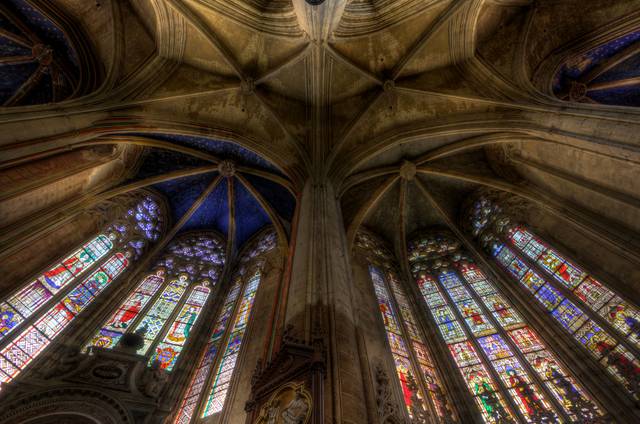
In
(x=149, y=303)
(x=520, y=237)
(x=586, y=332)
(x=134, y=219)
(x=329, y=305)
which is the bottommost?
(x=329, y=305)

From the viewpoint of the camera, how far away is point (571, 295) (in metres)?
8.32

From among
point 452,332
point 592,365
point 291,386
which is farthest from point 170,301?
point 592,365

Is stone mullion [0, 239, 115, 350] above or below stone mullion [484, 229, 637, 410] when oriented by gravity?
above

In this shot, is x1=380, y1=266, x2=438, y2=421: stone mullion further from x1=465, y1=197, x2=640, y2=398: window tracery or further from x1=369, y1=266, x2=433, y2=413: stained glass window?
x1=465, y1=197, x2=640, y2=398: window tracery

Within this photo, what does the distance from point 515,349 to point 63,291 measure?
1033cm

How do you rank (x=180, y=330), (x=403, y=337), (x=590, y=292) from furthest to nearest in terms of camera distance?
(x=180, y=330), (x=403, y=337), (x=590, y=292)

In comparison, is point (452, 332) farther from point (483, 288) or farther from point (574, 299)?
point (574, 299)

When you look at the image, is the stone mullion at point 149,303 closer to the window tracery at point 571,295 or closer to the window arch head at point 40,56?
the window arch head at point 40,56

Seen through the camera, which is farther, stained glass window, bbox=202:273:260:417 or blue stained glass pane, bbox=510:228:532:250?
blue stained glass pane, bbox=510:228:532:250

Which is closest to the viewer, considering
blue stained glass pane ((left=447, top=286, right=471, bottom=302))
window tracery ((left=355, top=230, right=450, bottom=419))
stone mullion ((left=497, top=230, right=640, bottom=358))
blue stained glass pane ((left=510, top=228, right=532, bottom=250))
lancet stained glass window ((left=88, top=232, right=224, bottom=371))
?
stone mullion ((left=497, top=230, right=640, bottom=358))

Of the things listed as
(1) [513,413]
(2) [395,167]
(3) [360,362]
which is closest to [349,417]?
(3) [360,362]

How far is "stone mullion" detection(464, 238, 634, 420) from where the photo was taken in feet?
21.1

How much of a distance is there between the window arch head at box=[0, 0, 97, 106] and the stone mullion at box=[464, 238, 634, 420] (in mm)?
12158

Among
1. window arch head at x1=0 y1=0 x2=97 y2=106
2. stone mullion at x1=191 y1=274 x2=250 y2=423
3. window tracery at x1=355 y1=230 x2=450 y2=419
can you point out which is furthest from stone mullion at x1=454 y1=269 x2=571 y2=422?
window arch head at x1=0 y1=0 x2=97 y2=106
